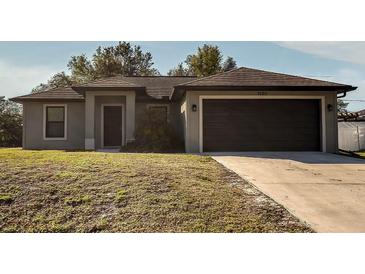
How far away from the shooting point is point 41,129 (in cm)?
1622

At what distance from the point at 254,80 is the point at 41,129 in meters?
11.0

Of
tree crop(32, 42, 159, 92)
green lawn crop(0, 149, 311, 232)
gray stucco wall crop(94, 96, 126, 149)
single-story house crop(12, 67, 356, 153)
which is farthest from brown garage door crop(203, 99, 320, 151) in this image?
tree crop(32, 42, 159, 92)

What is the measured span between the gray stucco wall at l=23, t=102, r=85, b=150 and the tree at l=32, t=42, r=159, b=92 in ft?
71.0

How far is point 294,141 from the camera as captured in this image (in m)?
13.2

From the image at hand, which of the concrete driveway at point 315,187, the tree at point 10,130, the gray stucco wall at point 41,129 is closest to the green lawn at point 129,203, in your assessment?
the concrete driveway at point 315,187

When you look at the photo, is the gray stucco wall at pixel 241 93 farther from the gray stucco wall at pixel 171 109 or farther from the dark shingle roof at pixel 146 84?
the gray stucco wall at pixel 171 109

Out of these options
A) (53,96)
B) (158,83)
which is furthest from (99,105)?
(158,83)

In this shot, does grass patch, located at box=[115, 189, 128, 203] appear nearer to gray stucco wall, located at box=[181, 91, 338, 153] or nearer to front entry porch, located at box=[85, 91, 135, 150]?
gray stucco wall, located at box=[181, 91, 338, 153]

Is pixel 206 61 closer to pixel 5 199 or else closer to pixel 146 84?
pixel 146 84

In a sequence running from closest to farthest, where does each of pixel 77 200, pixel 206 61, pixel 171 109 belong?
1. pixel 77 200
2. pixel 171 109
3. pixel 206 61

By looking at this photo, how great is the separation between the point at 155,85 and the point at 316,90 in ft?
29.4

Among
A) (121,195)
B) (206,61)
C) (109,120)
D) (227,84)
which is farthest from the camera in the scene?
(206,61)
